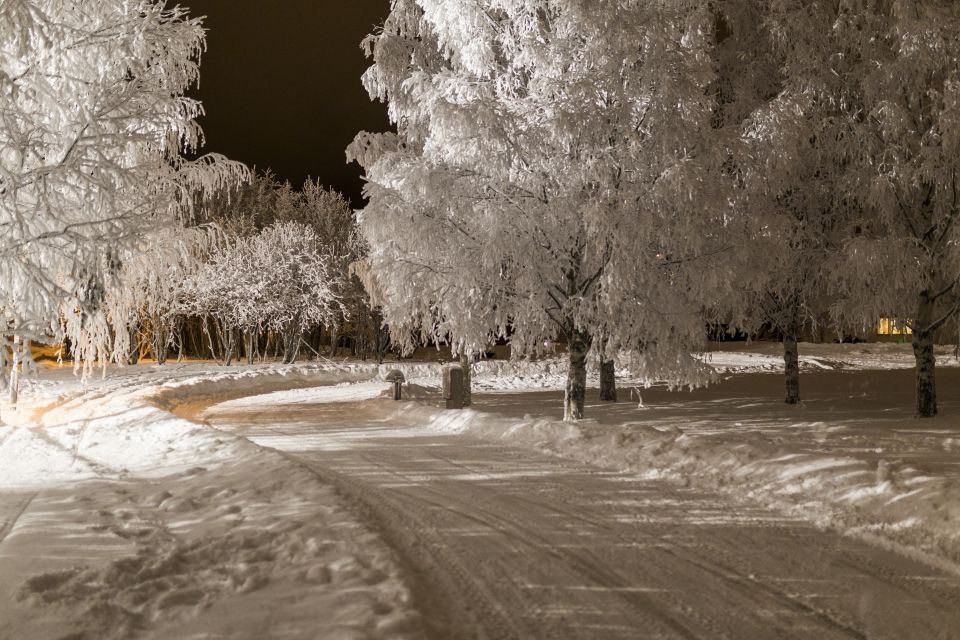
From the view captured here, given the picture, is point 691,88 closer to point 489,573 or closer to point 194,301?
point 489,573

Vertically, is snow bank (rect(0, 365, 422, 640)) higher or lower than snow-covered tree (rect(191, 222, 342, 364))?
lower

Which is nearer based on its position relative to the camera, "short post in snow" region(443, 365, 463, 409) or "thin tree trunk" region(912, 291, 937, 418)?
"thin tree trunk" region(912, 291, 937, 418)

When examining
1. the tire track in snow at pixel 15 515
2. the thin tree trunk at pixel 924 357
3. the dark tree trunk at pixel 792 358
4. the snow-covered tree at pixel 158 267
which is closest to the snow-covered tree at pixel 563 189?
the snow-covered tree at pixel 158 267

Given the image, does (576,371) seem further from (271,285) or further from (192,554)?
(271,285)

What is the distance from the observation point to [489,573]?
505cm

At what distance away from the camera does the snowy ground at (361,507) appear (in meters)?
4.34

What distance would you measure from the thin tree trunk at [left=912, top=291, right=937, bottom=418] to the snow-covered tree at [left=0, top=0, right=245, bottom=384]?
15739 mm

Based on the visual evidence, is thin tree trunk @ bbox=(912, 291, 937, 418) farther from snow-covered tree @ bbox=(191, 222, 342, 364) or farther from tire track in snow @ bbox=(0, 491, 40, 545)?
snow-covered tree @ bbox=(191, 222, 342, 364)

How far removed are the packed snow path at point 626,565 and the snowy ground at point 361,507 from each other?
39 mm

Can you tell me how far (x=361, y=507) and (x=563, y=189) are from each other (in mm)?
7554

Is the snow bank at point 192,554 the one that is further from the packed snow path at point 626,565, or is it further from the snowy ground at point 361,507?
the packed snow path at point 626,565

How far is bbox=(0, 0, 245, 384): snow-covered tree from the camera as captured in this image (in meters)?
7.40

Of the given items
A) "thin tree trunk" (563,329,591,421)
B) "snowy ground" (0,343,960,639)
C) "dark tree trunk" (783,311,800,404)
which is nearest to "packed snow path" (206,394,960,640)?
"snowy ground" (0,343,960,639)

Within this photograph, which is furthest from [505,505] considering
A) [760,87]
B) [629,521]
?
[760,87]
